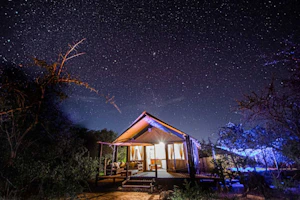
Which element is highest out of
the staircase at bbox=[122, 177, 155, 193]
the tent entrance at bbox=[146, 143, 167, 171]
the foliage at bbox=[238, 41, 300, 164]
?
the foliage at bbox=[238, 41, 300, 164]

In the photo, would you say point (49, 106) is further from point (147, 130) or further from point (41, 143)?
point (147, 130)

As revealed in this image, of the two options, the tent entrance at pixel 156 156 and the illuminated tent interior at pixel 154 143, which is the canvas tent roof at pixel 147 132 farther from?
the tent entrance at pixel 156 156

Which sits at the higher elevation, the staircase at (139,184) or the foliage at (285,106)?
the foliage at (285,106)

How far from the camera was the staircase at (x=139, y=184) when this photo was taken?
10.4m

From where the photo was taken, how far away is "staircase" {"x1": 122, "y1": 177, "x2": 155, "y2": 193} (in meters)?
10.4

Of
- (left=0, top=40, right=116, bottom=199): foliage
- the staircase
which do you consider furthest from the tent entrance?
(left=0, top=40, right=116, bottom=199): foliage

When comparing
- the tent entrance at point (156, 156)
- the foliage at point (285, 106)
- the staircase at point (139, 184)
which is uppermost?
the foliage at point (285, 106)

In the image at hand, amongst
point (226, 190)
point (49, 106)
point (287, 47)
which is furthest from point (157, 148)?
point (287, 47)

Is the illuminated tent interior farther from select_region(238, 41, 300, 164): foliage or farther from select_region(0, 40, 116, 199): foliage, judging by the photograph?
select_region(238, 41, 300, 164): foliage

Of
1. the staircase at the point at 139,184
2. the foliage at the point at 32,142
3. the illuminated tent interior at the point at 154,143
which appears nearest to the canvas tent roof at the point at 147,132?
the illuminated tent interior at the point at 154,143

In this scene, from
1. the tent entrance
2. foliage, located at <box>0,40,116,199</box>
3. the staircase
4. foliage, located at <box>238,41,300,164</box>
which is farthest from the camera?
the tent entrance

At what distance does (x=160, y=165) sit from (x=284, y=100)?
1251 cm

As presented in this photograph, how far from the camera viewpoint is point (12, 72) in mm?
11703

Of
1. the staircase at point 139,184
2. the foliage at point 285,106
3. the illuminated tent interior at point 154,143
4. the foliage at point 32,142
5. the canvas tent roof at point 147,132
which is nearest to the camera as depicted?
the foliage at point 32,142
